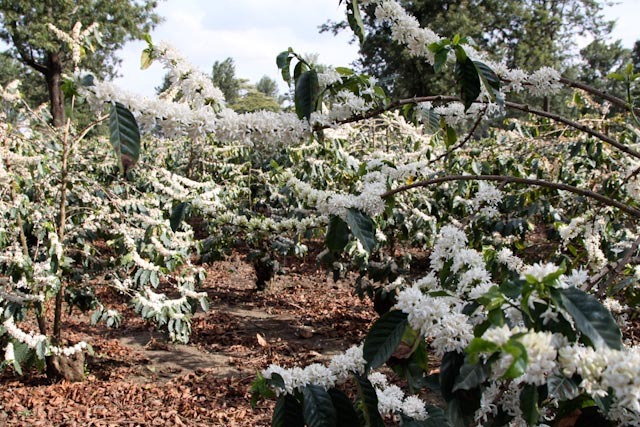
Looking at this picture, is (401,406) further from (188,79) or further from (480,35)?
(480,35)

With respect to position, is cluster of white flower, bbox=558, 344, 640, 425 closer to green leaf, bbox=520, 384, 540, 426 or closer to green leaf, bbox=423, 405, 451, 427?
green leaf, bbox=520, 384, 540, 426

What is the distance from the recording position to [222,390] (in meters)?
→ 3.70

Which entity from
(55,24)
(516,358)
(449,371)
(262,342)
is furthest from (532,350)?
(55,24)

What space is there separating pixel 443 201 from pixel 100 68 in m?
21.0

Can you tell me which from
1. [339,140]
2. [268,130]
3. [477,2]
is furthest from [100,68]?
[268,130]

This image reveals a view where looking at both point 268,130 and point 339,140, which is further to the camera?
point 339,140

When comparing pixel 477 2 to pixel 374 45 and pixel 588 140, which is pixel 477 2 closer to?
pixel 374 45

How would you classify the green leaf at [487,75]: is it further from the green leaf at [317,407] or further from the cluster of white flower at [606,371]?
the green leaf at [317,407]

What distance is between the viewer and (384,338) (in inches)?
34.2

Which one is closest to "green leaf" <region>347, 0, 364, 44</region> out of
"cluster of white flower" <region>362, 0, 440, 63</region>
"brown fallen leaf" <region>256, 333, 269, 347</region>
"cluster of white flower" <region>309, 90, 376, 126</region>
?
"cluster of white flower" <region>362, 0, 440, 63</region>

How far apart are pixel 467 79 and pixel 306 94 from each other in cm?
37

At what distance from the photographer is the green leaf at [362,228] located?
3.71 feet

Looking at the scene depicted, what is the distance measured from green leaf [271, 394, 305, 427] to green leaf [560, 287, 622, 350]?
1.71ft

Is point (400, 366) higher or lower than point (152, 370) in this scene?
higher
